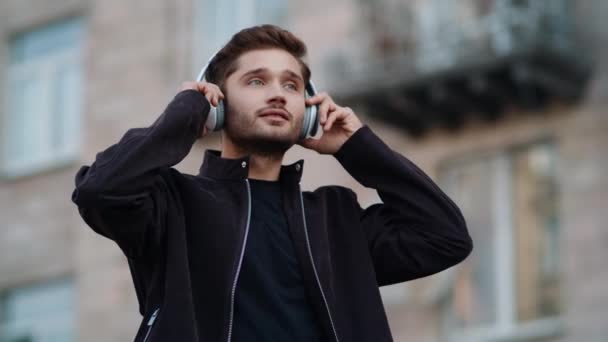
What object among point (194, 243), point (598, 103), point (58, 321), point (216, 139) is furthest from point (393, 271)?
point (58, 321)

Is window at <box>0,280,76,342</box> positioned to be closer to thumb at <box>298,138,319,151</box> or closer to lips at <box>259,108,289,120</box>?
thumb at <box>298,138,319,151</box>

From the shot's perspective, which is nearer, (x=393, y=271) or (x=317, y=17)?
(x=393, y=271)

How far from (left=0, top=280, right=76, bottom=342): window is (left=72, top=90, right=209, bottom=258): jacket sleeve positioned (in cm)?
1627

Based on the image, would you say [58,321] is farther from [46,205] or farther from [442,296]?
[442,296]

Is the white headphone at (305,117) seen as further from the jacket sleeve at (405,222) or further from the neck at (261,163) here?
the jacket sleeve at (405,222)

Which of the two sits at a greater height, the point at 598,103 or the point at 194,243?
the point at 598,103

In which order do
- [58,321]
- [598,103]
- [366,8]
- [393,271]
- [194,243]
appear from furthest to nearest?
[58,321]
[366,8]
[598,103]
[393,271]
[194,243]

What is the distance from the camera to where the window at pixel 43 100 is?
22281 mm

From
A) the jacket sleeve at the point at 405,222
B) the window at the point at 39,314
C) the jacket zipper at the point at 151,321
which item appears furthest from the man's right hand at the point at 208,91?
the window at the point at 39,314

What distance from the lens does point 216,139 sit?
19.2 m

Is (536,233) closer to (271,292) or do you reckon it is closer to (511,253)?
(511,253)

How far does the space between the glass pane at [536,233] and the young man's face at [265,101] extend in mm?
11583

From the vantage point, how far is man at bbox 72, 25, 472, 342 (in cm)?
521

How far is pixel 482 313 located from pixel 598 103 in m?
2.22
